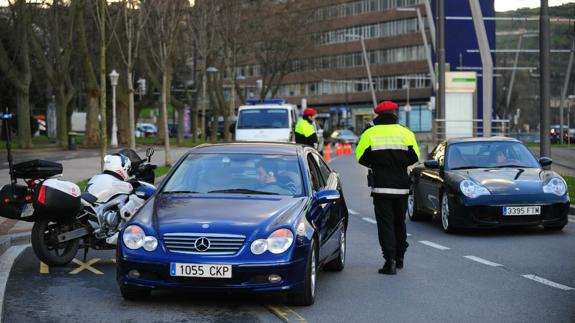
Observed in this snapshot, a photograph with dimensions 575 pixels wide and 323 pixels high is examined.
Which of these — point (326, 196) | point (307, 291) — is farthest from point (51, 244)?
point (307, 291)

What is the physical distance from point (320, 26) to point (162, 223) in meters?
77.0

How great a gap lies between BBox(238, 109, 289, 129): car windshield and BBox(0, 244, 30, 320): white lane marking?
2435 centimetres

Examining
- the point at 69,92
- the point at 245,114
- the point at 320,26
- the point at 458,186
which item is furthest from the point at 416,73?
the point at 458,186

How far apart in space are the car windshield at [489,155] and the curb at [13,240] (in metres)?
6.02

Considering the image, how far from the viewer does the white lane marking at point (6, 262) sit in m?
9.16

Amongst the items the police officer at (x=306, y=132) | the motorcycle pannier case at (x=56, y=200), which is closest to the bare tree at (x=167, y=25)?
the police officer at (x=306, y=132)

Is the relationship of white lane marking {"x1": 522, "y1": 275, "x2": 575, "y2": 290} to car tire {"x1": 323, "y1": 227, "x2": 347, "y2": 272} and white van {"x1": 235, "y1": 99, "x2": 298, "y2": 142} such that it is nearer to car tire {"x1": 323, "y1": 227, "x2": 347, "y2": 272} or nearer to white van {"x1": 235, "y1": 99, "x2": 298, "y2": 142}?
A: car tire {"x1": 323, "y1": 227, "x2": 347, "y2": 272}

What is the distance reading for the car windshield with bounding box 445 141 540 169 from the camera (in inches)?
612

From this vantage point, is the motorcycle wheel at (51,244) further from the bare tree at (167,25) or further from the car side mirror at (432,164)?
the bare tree at (167,25)

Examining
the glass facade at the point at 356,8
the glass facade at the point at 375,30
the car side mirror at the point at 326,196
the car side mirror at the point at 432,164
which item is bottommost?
the car side mirror at the point at 432,164

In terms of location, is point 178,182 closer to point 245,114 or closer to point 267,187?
point 267,187

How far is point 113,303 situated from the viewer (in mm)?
8852

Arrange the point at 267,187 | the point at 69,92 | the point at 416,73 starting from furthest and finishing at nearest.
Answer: the point at 416,73, the point at 69,92, the point at 267,187

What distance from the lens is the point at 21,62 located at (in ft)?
164
